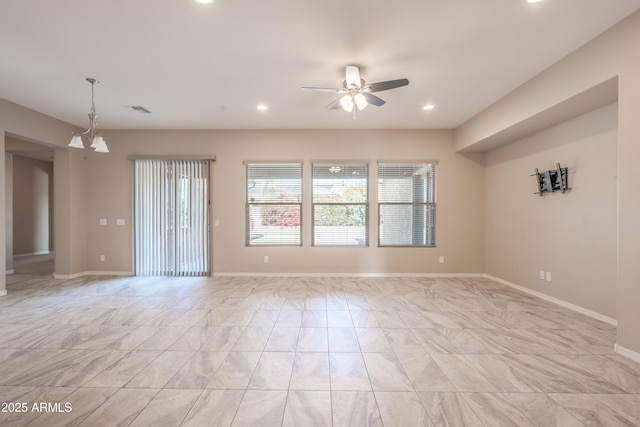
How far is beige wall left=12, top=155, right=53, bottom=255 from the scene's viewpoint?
788cm

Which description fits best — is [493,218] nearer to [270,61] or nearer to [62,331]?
[270,61]

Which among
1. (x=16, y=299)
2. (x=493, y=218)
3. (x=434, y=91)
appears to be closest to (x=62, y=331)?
(x=16, y=299)

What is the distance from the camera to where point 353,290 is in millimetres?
4570

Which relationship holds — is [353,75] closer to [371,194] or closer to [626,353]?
[371,194]

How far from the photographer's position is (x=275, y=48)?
9.23 feet

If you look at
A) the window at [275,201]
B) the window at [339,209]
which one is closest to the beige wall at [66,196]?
the window at [275,201]

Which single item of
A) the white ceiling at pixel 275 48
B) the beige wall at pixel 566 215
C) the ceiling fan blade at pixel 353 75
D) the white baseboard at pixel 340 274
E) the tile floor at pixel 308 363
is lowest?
the tile floor at pixel 308 363

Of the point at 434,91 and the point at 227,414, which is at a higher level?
the point at 434,91

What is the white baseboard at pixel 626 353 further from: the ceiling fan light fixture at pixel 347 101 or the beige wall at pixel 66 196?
the beige wall at pixel 66 196

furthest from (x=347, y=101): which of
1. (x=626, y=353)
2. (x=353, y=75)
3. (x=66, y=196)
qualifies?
(x=66, y=196)

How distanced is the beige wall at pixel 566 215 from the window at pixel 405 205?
1.19m

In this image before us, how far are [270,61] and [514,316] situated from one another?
14.1 feet

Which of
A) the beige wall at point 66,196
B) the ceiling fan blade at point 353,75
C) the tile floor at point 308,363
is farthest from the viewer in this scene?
the beige wall at point 66,196

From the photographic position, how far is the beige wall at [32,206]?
788 cm
